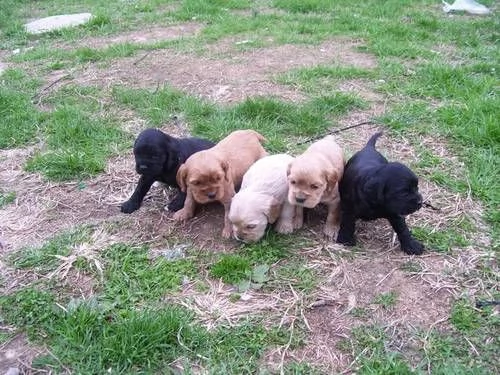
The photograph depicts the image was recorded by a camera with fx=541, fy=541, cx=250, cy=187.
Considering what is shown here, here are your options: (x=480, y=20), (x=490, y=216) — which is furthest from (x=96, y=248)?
(x=480, y=20)

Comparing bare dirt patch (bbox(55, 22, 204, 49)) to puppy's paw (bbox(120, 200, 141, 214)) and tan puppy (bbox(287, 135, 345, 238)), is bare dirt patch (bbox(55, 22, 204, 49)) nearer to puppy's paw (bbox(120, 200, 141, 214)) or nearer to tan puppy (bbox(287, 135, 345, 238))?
puppy's paw (bbox(120, 200, 141, 214))

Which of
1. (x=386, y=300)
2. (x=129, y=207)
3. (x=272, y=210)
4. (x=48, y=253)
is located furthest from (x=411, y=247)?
(x=48, y=253)

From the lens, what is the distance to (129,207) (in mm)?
4484

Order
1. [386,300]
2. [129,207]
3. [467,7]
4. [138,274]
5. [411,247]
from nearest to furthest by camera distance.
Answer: [386,300] → [138,274] → [411,247] → [129,207] → [467,7]

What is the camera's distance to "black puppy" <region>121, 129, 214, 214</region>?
13.6ft

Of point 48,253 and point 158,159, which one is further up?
point 158,159

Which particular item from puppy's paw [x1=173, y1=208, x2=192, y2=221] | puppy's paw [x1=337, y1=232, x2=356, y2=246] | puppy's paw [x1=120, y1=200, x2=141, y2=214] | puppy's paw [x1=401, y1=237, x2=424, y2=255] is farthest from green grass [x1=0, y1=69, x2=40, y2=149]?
puppy's paw [x1=401, y1=237, x2=424, y2=255]

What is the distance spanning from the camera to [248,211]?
3.88m

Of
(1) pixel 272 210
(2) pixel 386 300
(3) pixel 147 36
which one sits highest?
(1) pixel 272 210

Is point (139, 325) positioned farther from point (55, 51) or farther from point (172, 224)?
point (55, 51)

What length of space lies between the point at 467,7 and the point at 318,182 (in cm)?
793

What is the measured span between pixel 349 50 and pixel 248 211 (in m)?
4.93

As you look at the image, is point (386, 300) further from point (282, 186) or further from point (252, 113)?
point (252, 113)

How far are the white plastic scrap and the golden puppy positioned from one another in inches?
291
